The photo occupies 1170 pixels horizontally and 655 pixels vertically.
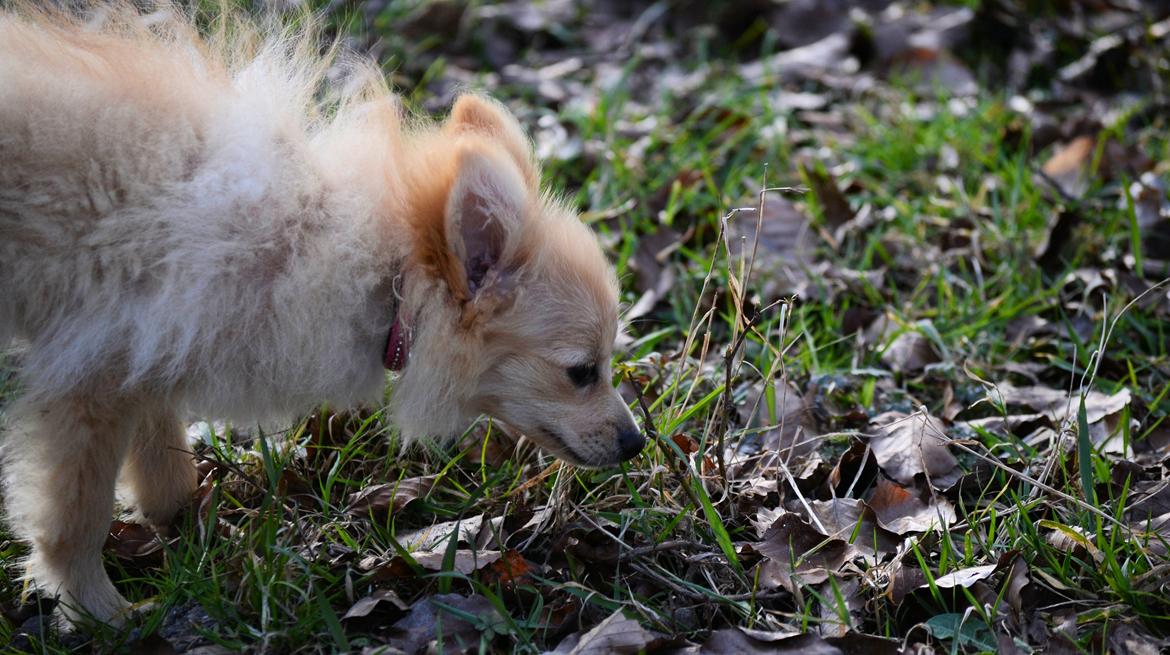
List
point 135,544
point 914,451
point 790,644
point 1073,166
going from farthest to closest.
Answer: point 1073,166
point 914,451
point 135,544
point 790,644

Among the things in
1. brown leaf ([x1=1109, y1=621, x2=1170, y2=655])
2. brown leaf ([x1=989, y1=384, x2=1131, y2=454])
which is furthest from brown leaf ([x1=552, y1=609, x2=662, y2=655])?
brown leaf ([x1=989, y1=384, x2=1131, y2=454])

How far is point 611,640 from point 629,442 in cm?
64

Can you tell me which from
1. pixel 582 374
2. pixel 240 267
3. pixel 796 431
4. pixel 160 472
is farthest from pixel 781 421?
pixel 160 472

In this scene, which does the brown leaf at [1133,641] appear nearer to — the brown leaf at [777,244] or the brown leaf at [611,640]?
the brown leaf at [611,640]

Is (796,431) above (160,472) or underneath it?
underneath

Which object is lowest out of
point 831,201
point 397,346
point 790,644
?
point 831,201

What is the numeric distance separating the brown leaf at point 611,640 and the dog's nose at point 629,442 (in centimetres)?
54

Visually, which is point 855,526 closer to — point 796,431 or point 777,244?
point 796,431

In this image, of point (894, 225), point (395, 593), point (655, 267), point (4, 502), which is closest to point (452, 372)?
point (395, 593)

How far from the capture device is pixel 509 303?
8.79ft

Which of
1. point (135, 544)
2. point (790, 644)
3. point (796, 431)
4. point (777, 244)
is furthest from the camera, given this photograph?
point (777, 244)

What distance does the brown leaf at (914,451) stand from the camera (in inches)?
123

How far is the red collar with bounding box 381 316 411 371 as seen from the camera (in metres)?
2.62

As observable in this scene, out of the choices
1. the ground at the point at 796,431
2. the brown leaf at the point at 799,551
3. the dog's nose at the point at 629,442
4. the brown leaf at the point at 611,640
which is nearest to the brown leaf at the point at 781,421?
the ground at the point at 796,431
